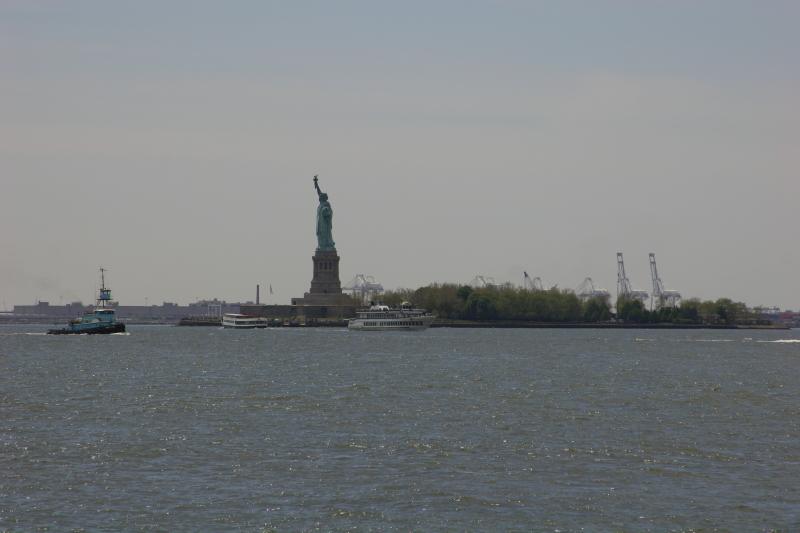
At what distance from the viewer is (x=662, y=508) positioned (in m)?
34.8

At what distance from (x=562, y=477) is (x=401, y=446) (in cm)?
837

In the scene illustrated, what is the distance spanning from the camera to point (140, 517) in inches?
1304

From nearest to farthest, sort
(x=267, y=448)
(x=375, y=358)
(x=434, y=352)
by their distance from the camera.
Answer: (x=267, y=448), (x=375, y=358), (x=434, y=352)

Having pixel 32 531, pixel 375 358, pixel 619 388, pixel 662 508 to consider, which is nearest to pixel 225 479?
pixel 32 531

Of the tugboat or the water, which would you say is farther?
the tugboat

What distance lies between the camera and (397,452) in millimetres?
44656

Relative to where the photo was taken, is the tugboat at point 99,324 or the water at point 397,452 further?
the tugboat at point 99,324

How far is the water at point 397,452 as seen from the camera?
3378cm

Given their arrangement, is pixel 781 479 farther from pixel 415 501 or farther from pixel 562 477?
pixel 415 501

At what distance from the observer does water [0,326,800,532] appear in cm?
3378

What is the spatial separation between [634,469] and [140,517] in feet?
55.2

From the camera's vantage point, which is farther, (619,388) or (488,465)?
(619,388)

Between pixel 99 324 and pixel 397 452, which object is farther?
pixel 99 324

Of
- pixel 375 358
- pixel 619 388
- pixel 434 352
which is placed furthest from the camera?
pixel 434 352
